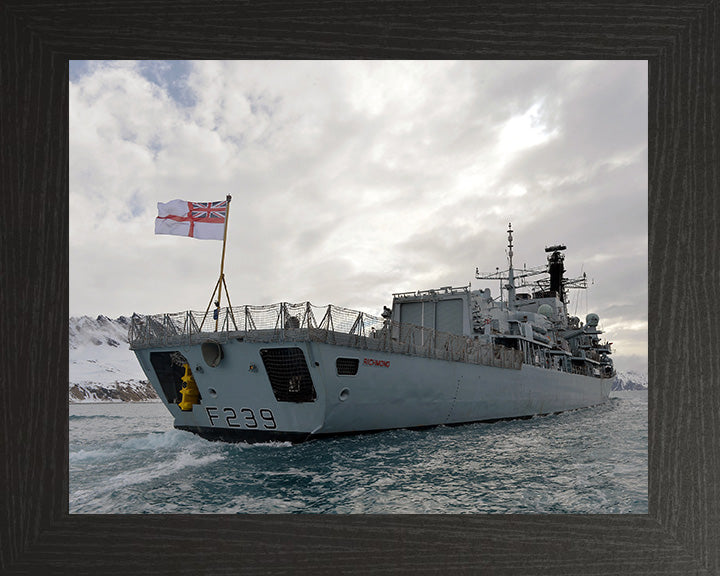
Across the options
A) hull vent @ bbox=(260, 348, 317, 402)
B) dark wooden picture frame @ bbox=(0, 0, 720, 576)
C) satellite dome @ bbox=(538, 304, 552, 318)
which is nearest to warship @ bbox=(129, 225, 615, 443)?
hull vent @ bbox=(260, 348, 317, 402)

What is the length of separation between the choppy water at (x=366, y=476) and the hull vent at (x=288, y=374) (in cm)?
93

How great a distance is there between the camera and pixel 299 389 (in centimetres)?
1005

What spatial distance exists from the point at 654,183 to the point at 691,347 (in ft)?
3.79

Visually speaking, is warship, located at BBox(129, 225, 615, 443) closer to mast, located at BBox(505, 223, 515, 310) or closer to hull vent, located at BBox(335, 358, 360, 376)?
hull vent, located at BBox(335, 358, 360, 376)

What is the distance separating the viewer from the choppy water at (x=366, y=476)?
589cm

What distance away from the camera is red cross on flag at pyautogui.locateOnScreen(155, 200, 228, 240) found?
836 centimetres

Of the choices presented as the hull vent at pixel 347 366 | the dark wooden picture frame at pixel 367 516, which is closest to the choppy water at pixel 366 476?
the dark wooden picture frame at pixel 367 516

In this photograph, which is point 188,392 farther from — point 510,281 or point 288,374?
point 510,281

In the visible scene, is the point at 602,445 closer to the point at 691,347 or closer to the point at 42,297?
the point at 691,347

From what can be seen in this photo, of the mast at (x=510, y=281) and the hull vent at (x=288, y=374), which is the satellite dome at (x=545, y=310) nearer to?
the mast at (x=510, y=281)

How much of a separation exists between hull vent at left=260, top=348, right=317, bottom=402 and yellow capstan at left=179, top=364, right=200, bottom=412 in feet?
6.14

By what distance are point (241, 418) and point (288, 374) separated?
146cm

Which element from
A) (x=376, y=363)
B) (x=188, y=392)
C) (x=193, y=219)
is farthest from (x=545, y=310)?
(x=193, y=219)

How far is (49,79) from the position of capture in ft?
12.3
